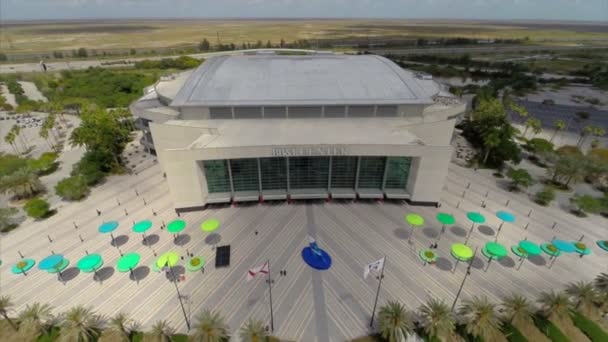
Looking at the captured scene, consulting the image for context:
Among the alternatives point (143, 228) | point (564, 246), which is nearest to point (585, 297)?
point (564, 246)

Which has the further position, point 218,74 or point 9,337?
point 218,74

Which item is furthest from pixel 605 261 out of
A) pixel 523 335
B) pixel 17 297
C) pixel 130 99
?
pixel 130 99

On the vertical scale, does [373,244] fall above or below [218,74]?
below

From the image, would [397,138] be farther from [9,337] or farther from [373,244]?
[9,337]

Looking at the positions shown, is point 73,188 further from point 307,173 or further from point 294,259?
point 294,259

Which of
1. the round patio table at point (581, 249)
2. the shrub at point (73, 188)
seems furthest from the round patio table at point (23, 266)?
the round patio table at point (581, 249)

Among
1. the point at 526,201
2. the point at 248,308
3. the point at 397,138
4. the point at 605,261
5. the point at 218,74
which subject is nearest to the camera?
the point at 248,308
